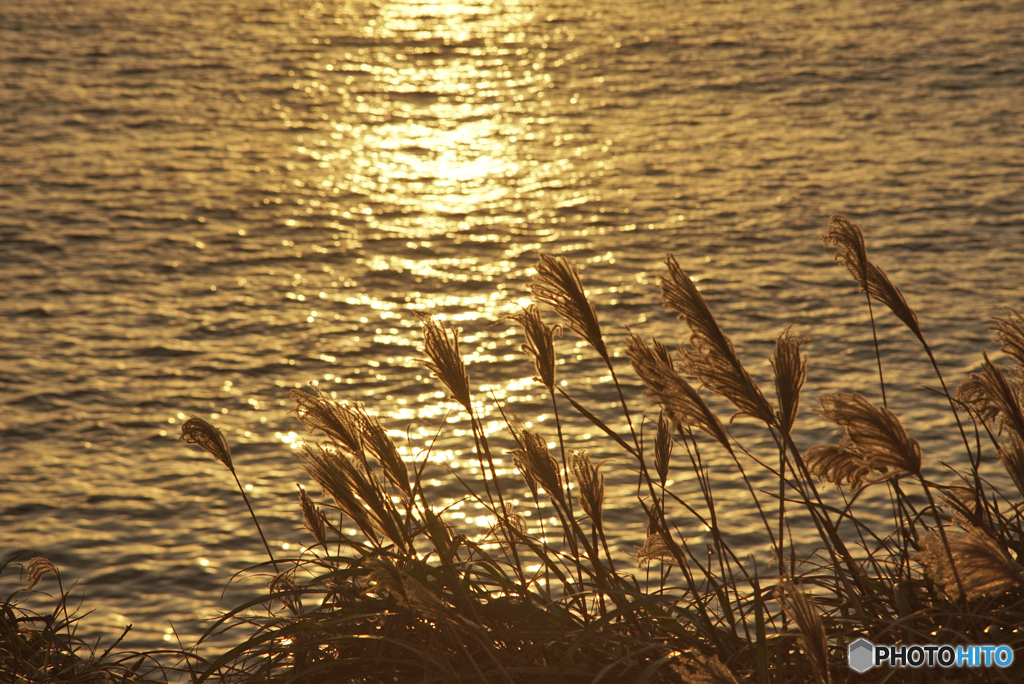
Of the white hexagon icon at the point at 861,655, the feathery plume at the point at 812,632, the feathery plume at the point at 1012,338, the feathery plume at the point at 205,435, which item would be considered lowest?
the feathery plume at the point at 812,632

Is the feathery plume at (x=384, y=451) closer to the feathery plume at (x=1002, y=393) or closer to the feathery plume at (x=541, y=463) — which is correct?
the feathery plume at (x=541, y=463)

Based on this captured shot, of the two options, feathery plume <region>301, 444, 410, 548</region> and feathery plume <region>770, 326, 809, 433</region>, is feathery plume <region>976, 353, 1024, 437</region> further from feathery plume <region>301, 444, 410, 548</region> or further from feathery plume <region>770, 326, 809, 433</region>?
feathery plume <region>301, 444, 410, 548</region>

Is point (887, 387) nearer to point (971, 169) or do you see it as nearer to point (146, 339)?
point (971, 169)

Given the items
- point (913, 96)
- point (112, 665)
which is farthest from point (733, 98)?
point (112, 665)

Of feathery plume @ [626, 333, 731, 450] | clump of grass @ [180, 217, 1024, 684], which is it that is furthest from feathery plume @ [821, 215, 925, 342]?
feathery plume @ [626, 333, 731, 450]

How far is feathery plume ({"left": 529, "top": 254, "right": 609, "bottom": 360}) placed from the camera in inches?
69.1

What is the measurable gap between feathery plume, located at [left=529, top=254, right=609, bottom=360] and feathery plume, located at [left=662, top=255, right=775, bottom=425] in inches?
7.5

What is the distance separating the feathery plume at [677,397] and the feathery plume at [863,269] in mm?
524

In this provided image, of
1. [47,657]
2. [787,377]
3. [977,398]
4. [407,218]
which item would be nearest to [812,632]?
[787,377]

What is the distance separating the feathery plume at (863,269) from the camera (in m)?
1.82

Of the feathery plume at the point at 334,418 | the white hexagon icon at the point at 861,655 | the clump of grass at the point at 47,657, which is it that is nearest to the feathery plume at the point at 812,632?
the white hexagon icon at the point at 861,655

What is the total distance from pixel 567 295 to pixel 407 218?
471 cm

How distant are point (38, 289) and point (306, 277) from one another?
142 centimetres

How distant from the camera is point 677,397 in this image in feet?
4.81
